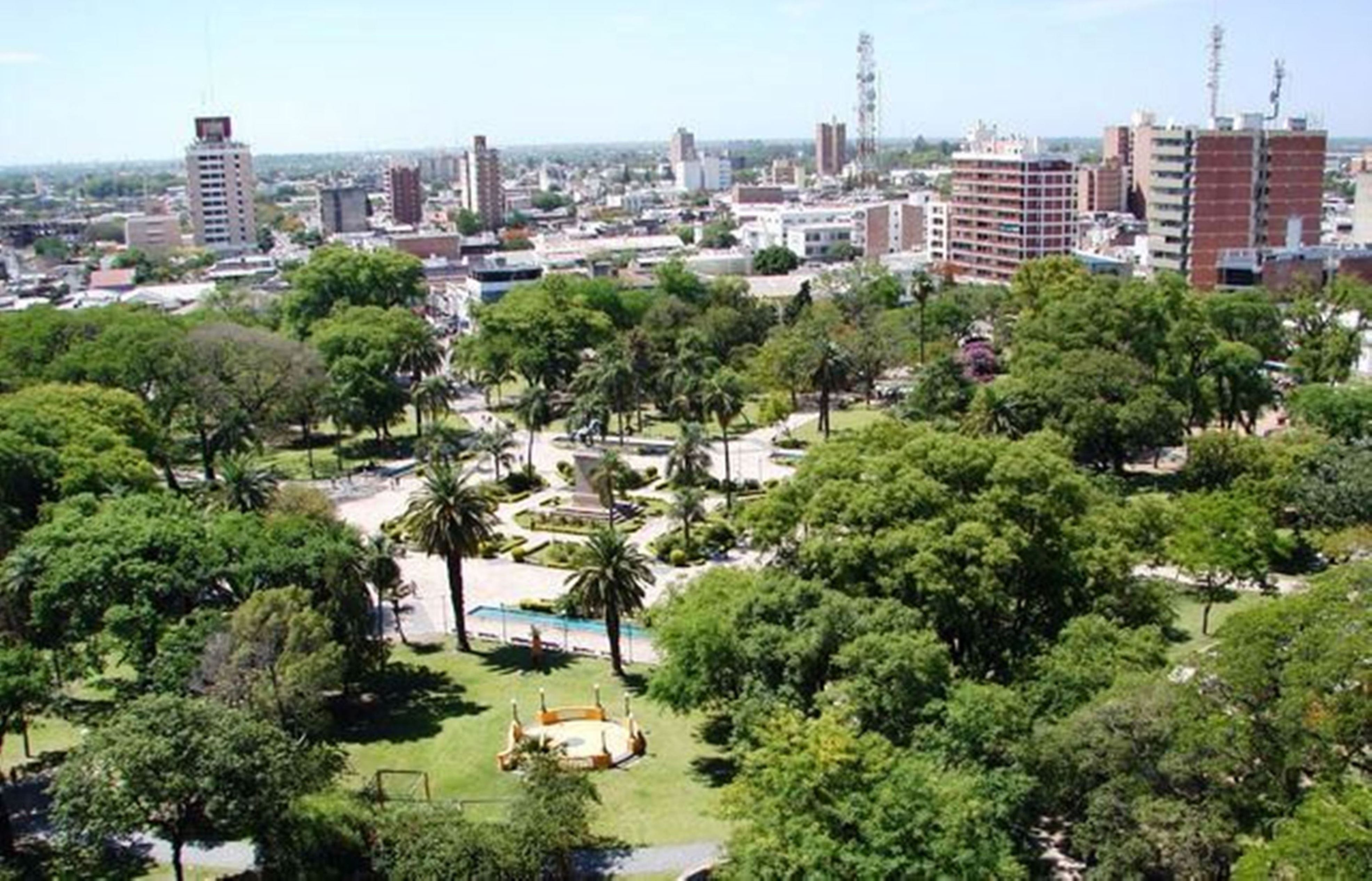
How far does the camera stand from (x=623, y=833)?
34781mm

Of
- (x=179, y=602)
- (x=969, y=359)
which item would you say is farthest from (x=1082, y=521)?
(x=969, y=359)

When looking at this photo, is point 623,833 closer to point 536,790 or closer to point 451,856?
point 536,790

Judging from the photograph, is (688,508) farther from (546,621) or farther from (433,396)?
(433,396)

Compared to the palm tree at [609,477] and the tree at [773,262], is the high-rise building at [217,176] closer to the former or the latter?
the tree at [773,262]

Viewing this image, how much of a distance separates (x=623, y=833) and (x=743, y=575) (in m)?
8.90

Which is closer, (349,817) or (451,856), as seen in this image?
(451,856)

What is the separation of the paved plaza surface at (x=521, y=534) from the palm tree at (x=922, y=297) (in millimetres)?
10926

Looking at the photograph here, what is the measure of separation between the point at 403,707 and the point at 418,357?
150ft

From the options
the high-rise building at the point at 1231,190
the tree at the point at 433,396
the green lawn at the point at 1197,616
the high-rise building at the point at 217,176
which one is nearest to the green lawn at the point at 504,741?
the green lawn at the point at 1197,616

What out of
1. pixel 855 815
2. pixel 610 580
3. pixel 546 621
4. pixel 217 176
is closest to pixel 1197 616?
pixel 610 580

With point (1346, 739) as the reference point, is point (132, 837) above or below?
below

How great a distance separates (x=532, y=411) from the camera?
74812 millimetres

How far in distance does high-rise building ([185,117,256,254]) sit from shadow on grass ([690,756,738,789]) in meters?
171

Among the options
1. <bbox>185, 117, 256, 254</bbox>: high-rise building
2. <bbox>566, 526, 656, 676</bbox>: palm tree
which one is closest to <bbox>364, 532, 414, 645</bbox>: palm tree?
<bbox>566, 526, 656, 676</bbox>: palm tree
